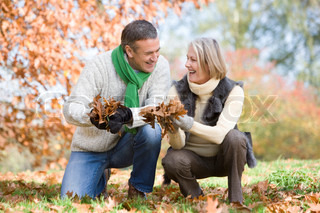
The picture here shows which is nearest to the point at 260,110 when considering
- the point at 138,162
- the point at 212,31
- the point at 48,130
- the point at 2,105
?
the point at 48,130

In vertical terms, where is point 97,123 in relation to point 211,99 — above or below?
below

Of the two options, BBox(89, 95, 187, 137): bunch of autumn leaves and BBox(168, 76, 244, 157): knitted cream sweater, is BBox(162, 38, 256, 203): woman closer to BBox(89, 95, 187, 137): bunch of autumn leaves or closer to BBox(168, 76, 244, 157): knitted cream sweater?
BBox(168, 76, 244, 157): knitted cream sweater

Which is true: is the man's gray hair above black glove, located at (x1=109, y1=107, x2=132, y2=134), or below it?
above

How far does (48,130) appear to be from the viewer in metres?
5.35

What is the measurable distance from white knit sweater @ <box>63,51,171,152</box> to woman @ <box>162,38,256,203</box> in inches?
6.4

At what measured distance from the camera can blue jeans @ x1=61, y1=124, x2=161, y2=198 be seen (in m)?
2.75

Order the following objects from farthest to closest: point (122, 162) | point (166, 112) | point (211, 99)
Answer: point (122, 162) → point (211, 99) → point (166, 112)

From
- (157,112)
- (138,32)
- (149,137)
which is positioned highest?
(138,32)

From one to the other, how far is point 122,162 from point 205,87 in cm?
94

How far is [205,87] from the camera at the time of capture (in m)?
2.66

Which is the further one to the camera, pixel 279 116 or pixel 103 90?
pixel 279 116

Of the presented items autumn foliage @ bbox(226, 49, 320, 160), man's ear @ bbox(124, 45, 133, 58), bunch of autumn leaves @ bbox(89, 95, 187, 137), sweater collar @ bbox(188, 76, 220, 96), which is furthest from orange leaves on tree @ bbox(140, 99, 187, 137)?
autumn foliage @ bbox(226, 49, 320, 160)

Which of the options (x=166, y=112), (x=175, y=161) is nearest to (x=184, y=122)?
(x=166, y=112)

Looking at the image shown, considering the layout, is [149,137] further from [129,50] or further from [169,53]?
[169,53]
